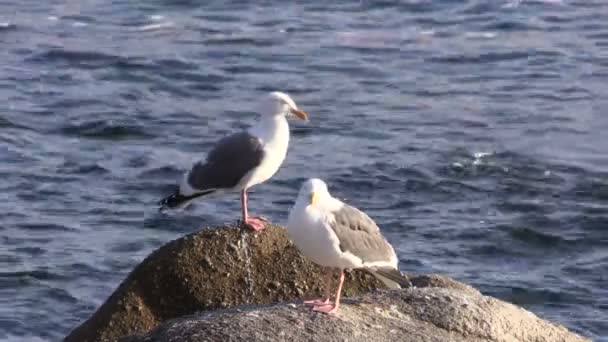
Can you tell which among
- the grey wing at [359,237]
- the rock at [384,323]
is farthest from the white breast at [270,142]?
the rock at [384,323]

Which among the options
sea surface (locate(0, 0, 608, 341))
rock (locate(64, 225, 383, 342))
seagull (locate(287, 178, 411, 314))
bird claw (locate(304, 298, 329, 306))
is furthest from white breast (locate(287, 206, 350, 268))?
sea surface (locate(0, 0, 608, 341))

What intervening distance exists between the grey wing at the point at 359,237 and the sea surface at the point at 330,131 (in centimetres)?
429

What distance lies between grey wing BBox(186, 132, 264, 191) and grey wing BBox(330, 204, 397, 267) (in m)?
1.63

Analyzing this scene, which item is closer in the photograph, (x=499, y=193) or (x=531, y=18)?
(x=499, y=193)

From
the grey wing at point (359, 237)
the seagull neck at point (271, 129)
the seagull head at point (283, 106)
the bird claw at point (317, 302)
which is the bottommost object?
the bird claw at point (317, 302)

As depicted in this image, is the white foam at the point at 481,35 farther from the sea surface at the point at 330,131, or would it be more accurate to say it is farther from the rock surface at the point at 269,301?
the rock surface at the point at 269,301

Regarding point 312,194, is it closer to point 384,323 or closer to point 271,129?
point 384,323

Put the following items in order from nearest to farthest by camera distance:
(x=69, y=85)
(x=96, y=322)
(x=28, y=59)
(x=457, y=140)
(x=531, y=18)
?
(x=96, y=322)
(x=457, y=140)
(x=69, y=85)
(x=28, y=59)
(x=531, y=18)

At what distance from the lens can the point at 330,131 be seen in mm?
18328

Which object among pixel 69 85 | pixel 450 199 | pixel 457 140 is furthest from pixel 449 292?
pixel 69 85

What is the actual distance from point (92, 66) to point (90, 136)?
11.4 feet

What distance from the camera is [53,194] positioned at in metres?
16.3

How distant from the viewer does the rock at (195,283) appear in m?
9.38

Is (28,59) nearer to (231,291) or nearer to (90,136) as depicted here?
(90,136)
